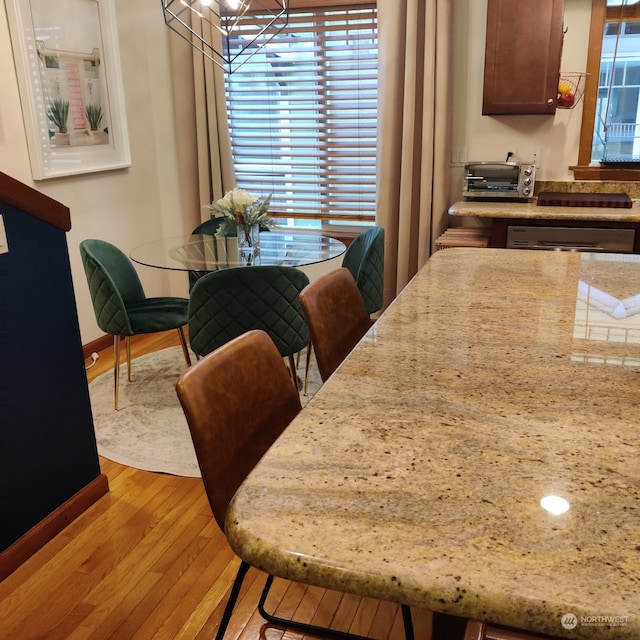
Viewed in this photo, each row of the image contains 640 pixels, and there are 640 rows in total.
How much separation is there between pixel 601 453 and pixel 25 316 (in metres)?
1.77

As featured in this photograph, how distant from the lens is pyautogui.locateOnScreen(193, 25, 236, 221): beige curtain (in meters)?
4.30

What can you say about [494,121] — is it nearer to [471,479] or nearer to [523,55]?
[523,55]

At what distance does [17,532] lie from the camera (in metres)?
2.10

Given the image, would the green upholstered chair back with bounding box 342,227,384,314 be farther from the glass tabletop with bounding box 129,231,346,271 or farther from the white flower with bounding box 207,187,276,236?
the white flower with bounding box 207,187,276,236

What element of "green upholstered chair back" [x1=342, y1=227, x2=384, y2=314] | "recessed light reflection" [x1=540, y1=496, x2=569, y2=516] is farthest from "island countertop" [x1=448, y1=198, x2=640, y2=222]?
"recessed light reflection" [x1=540, y1=496, x2=569, y2=516]

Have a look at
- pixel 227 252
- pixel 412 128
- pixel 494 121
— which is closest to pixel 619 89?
pixel 494 121

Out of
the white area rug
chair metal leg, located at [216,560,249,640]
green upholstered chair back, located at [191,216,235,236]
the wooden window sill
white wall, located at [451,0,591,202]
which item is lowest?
the white area rug

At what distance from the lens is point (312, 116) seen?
4.41 m

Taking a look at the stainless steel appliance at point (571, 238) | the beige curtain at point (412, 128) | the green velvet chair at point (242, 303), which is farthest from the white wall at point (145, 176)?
the stainless steel appliance at point (571, 238)

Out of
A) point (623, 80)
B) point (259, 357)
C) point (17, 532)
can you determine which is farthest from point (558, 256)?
point (623, 80)

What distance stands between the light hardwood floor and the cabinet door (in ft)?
8.88

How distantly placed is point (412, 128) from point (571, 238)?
119 centimetres

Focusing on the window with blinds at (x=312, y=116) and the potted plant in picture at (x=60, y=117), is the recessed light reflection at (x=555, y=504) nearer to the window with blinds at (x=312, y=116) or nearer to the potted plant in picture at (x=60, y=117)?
the potted plant in picture at (x=60, y=117)

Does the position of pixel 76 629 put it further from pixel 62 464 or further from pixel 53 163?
pixel 53 163
